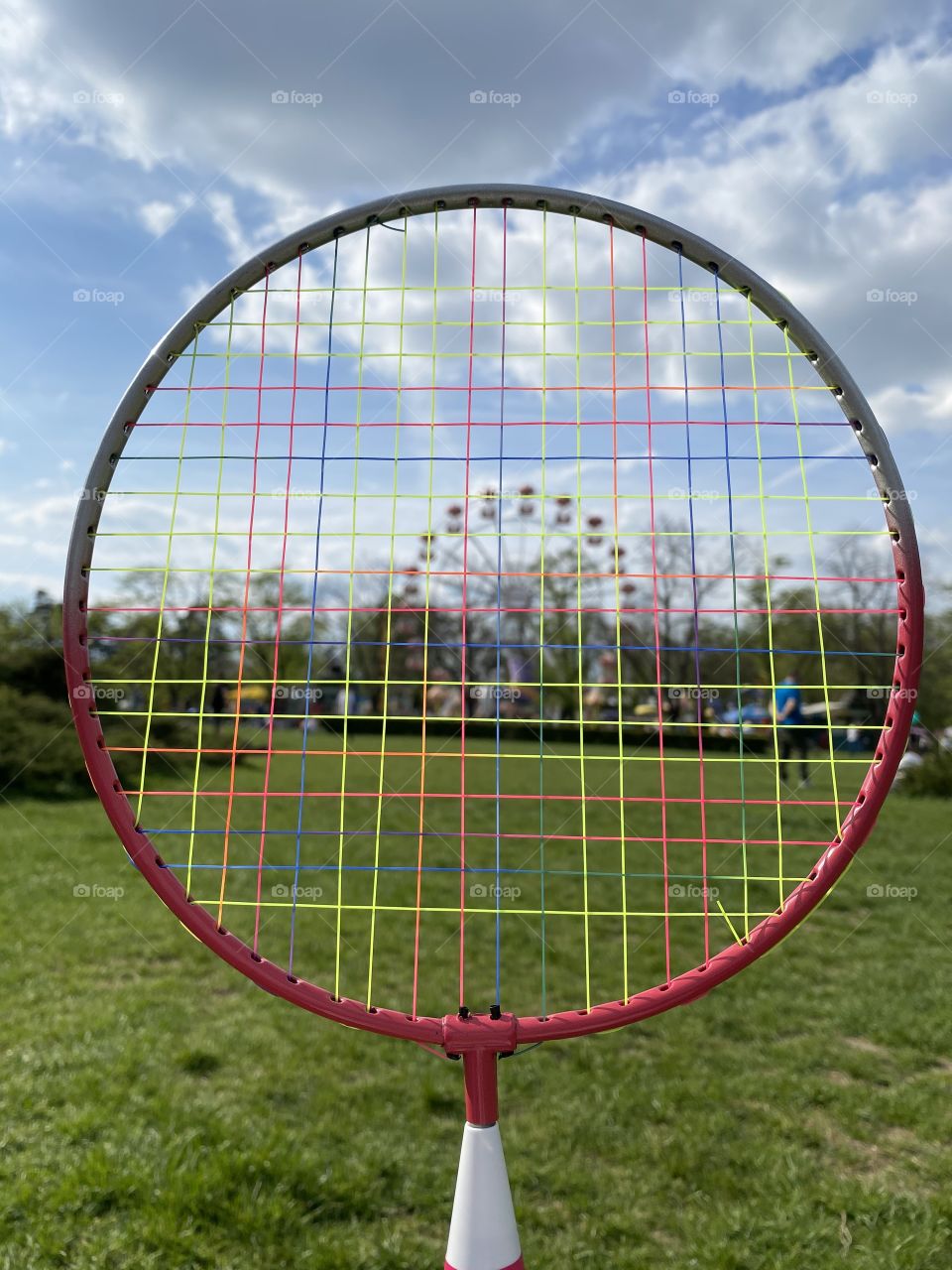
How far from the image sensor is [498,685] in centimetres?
195

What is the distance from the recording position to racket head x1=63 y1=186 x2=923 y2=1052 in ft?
6.49

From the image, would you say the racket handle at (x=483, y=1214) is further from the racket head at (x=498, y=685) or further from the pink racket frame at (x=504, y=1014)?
the racket head at (x=498, y=685)

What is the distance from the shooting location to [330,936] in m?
6.02

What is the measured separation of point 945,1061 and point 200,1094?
3250mm

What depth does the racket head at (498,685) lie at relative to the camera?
6.49ft

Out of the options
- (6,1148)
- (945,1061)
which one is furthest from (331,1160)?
(945,1061)

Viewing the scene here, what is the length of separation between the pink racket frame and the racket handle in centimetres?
5

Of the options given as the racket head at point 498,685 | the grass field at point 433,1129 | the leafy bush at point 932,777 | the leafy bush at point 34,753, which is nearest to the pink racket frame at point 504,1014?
the racket head at point 498,685

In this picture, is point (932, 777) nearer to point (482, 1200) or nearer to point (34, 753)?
point (34, 753)

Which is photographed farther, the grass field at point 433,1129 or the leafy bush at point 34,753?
the leafy bush at point 34,753

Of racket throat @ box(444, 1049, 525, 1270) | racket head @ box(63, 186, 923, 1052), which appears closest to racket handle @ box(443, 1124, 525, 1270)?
racket throat @ box(444, 1049, 525, 1270)

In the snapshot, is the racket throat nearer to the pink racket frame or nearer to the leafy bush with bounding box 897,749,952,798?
the pink racket frame

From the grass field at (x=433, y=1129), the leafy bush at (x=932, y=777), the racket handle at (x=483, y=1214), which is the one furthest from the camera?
the leafy bush at (x=932, y=777)

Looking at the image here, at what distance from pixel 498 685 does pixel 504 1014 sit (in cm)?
66
